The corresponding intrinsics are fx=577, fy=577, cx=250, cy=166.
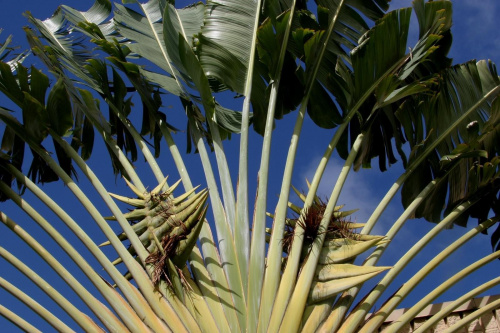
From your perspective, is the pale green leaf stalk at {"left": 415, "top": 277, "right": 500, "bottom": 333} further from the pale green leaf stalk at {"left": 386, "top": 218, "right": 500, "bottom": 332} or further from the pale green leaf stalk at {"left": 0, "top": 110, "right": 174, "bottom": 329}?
the pale green leaf stalk at {"left": 0, "top": 110, "right": 174, "bottom": 329}

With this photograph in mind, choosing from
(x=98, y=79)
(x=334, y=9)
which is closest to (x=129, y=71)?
(x=98, y=79)

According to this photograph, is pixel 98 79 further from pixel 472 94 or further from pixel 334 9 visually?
pixel 472 94

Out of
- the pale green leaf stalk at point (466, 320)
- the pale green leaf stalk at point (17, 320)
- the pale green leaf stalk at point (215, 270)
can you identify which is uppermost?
the pale green leaf stalk at point (215, 270)

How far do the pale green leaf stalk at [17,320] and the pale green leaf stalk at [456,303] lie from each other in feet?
8.07

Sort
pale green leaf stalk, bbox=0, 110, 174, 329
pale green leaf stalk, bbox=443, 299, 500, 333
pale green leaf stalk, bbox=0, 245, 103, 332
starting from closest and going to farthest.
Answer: pale green leaf stalk, bbox=0, 245, 103, 332 < pale green leaf stalk, bbox=0, 110, 174, 329 < pale green leaf stalk, bbox=443, 299, 500, 333

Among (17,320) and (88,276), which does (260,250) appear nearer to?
(88,276)

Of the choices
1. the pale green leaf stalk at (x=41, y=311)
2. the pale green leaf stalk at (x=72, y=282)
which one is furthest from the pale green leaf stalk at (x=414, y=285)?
the pale green leaf stalk at (x=41, y=311)

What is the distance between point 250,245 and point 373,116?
1959 mm

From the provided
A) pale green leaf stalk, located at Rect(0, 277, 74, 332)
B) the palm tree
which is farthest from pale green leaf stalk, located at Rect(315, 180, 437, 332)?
pale green leaf stalk, located at Rect(0, 277, 74, 332)

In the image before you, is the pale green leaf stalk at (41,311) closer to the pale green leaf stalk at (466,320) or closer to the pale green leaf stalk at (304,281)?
the pale green leaf stalk at (304,281)

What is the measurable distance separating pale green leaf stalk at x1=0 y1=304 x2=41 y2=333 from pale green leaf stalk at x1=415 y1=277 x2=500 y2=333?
2.46m

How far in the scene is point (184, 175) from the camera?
4617 millimetres

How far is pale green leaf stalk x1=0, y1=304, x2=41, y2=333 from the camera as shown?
353 centimetres

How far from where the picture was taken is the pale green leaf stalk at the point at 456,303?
151 inches
